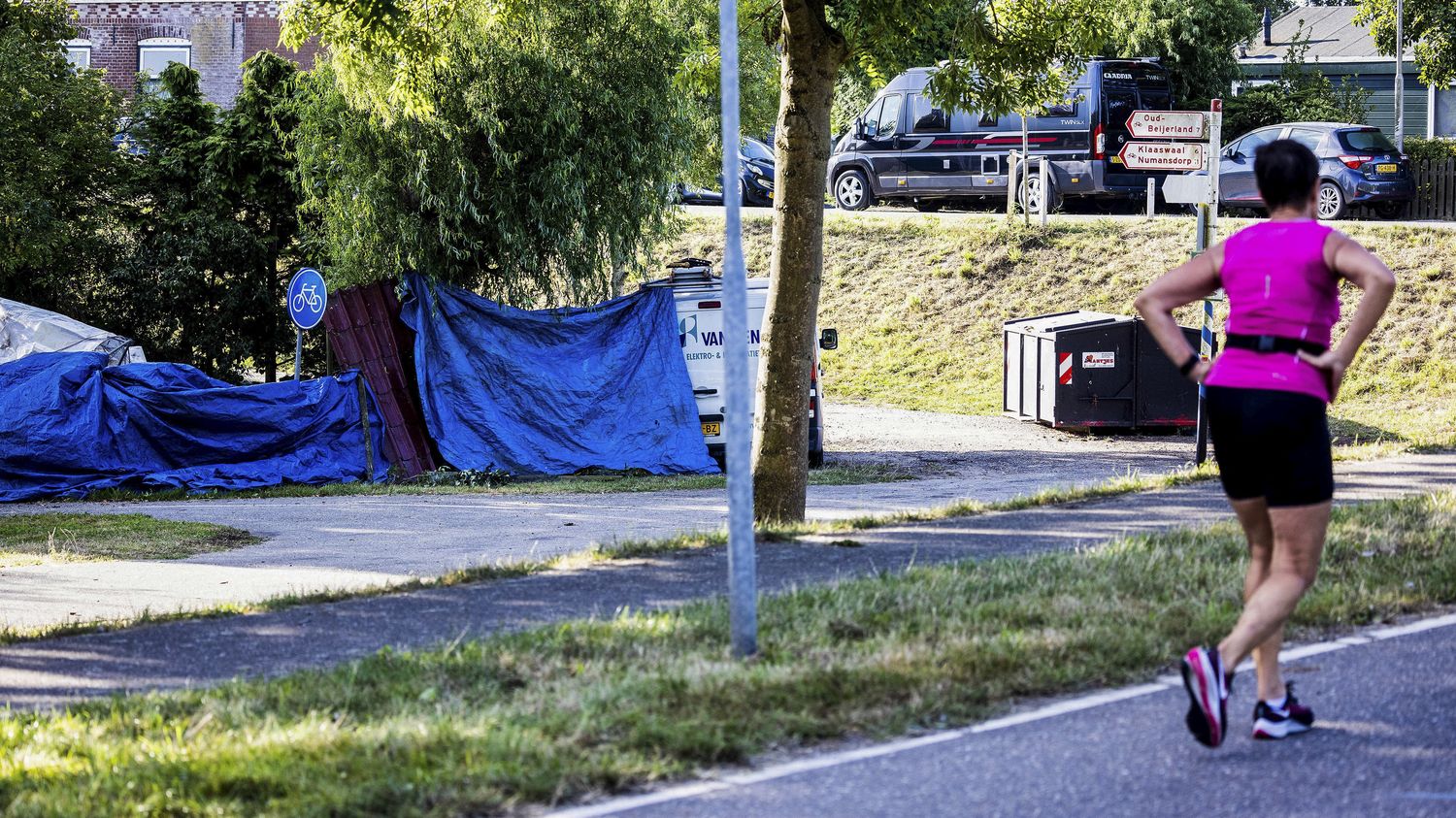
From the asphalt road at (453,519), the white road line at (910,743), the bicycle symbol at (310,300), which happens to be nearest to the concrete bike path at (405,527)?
the asphalt road at (453,519)

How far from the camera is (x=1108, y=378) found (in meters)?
20.3

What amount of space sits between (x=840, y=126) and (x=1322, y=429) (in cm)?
4034

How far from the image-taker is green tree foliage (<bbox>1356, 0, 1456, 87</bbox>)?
1234 inches

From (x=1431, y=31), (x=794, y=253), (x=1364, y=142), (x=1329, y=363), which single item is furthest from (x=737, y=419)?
(x=1431, y=31)

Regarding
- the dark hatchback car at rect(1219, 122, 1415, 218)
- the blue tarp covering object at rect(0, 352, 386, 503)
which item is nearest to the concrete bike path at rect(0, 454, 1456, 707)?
the blue tarp covering object at rect(0, 352, 386, 503)

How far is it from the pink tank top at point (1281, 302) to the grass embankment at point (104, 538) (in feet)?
34.2

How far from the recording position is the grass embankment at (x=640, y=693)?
4688 millimetres

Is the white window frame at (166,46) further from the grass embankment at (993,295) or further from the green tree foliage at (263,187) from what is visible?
the green tree foliage at (263,187)

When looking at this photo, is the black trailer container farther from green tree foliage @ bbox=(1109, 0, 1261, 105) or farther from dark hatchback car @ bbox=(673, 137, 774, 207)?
green tree foliage @ bbox=(1109, 0, 1261, 105)

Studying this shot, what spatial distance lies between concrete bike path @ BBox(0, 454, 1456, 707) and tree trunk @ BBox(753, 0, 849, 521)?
4.76 ft

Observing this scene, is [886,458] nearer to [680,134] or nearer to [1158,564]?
[680,134]

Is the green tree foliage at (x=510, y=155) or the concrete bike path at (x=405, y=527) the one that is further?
the green tree foliage at (x=510, y=155)

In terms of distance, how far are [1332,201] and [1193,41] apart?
12.0m

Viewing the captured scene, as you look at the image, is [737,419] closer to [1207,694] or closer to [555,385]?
[1207,694]
